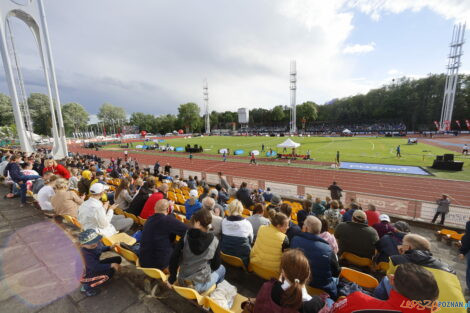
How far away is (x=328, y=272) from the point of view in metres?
2.54

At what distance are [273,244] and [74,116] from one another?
94683mm

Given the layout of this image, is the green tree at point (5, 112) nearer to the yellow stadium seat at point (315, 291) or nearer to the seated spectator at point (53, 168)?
the seated spectator at point (53, 168)

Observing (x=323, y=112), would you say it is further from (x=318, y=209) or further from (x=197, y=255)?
(x=197, y=255)

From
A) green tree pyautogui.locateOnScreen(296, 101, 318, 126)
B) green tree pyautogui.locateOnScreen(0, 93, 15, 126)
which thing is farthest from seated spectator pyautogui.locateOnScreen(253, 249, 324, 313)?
green tree pyautogui.locateOnScreen(296, 101, 318, 126)

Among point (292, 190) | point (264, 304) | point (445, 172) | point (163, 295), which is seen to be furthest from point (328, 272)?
point (445, 172)

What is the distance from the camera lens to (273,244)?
2863 millimetres

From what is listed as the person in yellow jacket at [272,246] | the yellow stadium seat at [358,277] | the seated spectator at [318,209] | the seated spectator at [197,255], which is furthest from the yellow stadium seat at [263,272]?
the seated spectator at [318,209]

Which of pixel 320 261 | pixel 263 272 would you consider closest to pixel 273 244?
pixel 263 272

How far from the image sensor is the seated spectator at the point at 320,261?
255 cm

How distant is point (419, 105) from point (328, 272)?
9781cm

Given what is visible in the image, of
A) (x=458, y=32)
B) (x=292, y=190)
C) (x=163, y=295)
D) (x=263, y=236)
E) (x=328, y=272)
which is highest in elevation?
(x=458, y=32)

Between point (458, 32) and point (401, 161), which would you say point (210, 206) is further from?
point (458, 32)

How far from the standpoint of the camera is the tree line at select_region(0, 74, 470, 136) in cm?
5922

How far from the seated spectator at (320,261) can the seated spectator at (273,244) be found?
22 cm
